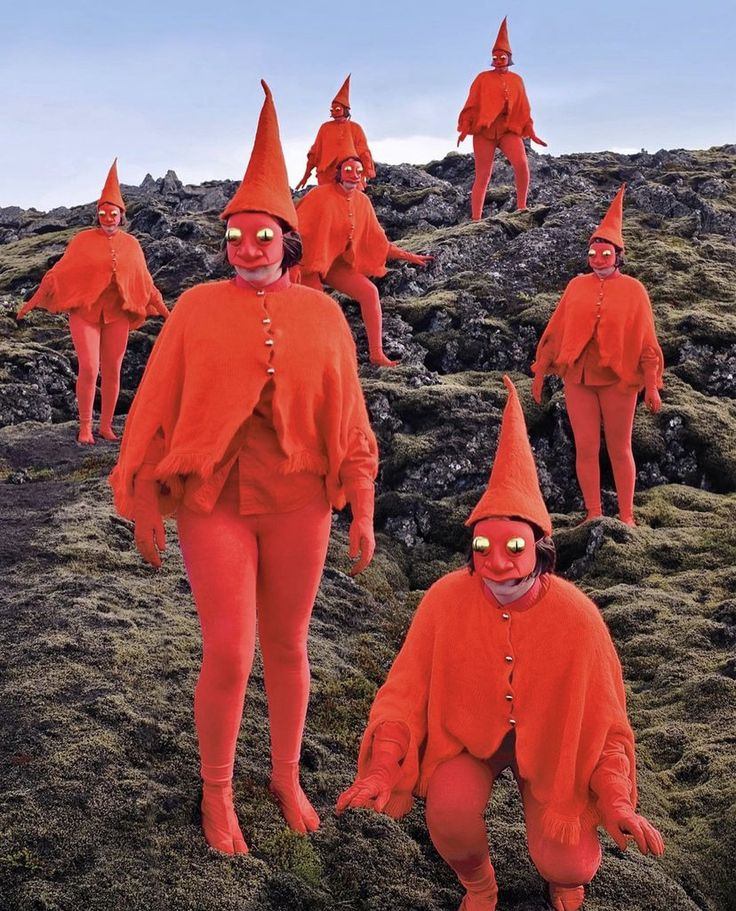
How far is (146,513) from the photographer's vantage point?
15.5ft

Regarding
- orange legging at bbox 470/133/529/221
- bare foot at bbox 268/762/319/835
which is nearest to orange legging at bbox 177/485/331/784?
bare foot at bbox 268/762/319/835

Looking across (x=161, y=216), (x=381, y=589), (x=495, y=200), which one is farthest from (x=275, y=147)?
(x=161, y=216)

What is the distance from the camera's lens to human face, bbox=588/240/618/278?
9766 millimetres

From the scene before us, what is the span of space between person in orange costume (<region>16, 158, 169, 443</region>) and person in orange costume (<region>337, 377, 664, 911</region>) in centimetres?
716

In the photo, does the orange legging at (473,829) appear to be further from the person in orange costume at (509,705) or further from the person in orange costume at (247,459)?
the person in orange costume at (247,459)

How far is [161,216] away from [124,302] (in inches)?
469

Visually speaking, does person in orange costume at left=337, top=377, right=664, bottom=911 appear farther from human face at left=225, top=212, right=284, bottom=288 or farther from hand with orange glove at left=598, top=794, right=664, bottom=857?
human face at left=225, top=212, right=284, bottom=288

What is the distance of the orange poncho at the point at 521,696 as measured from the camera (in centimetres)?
438

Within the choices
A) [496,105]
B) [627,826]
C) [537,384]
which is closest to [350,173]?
[537,384]

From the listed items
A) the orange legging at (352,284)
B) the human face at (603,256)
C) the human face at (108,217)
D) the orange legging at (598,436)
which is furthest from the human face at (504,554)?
the human face at (108,217)

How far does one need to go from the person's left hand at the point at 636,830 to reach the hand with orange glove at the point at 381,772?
87 centimetres

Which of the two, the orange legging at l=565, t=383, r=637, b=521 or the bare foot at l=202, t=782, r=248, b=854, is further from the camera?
the orange legging at l=565, t=383, r=637, b=521

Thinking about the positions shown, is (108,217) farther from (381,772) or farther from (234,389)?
(381,772)

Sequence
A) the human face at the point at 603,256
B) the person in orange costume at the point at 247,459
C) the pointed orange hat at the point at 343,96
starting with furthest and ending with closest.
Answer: the pointed orange hat at the point at 343,96, the human face at the point at 603,256, the person in orange costume at the point at 247,459
